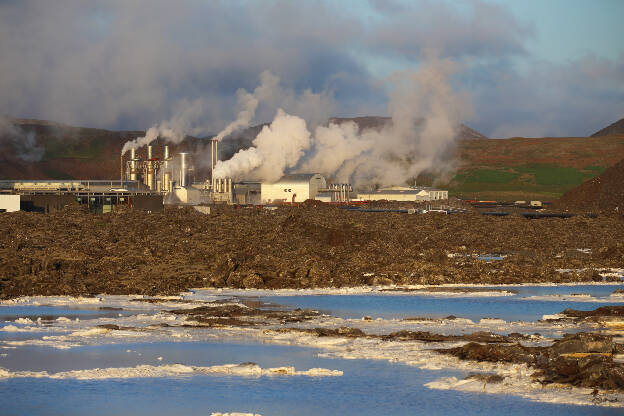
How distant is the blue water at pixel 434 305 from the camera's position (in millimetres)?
24906

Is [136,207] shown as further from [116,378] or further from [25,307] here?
[116,378]

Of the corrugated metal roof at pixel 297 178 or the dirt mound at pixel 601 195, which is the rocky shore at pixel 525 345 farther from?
the corrugated metal roof at pixel 297 178

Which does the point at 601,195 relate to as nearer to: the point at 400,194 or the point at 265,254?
the point at 400,194

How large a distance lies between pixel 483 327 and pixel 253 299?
28.7 ft

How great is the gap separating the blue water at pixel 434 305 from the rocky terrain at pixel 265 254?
3326 mm

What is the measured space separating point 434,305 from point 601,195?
8934 centimetres

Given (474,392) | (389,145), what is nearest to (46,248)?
(474,392)

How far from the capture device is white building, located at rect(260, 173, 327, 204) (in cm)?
10750

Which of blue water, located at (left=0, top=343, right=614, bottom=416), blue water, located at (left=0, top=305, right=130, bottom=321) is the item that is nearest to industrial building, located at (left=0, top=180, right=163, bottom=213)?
blue water, located at (left=0, top=305, right=130, bottom=321)

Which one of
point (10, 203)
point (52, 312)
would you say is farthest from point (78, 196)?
point (52, 312)

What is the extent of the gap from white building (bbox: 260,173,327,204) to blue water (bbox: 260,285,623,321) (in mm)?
77474

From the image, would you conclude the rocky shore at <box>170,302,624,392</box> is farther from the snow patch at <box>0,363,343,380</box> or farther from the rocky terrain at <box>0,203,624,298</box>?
the rocky terrain at <box>0,203,624,298</box>

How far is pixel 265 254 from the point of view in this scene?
40500mm

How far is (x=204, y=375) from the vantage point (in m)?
16.7
